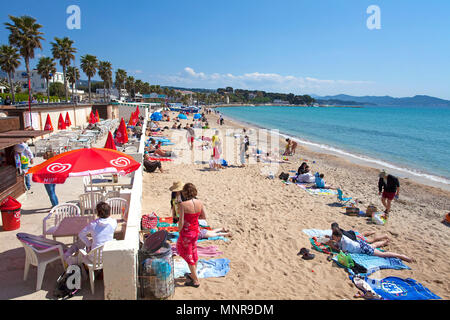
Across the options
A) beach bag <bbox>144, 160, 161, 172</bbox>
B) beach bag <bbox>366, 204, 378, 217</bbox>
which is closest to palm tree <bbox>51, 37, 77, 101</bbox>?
beach bag <bbox>144, 160, 161, 172</bbox>

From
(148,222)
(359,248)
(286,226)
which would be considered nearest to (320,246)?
(359,248)

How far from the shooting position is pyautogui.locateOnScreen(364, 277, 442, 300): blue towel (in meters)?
4.84

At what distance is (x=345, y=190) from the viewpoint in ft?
39.4

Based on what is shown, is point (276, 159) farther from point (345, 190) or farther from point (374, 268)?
point (374, 268)

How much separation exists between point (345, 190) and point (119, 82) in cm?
7654

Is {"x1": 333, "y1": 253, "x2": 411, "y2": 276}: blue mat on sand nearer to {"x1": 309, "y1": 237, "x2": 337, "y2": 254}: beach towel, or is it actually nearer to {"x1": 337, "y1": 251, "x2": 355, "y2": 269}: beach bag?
{"x1": 337, "y1": 251, "x2": 355, "y2": 269}: beach bag

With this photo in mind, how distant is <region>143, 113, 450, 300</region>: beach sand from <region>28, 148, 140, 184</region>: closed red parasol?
2.23m

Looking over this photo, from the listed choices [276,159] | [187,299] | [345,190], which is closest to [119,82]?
[276,159]

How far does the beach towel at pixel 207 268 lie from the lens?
496 cm

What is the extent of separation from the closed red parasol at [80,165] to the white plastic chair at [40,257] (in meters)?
0.96

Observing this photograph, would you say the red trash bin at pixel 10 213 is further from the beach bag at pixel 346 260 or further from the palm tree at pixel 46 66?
the palm tree at pixel 46 66

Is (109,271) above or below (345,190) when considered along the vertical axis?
above

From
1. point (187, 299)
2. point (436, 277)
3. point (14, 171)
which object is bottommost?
point (436, 277)

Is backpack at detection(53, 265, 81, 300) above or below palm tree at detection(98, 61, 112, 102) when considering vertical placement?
below
